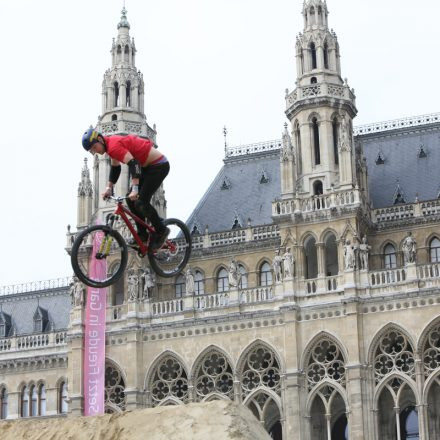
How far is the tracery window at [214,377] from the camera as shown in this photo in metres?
51.5

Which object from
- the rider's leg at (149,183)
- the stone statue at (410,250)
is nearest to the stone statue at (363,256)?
the stone statue at (410,250)

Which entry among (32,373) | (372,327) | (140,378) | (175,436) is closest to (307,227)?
(372,327)

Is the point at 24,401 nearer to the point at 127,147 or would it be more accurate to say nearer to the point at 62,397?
the point at 62,397

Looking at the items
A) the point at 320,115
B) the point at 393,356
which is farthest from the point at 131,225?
the point at 320,115

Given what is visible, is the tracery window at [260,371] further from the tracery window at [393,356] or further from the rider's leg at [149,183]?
the rider's leg at [149,183]

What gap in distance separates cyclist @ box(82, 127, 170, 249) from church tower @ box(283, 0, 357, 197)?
3360 centimetres

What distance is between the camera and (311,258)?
53625mm

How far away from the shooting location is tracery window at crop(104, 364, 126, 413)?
53.2 meters

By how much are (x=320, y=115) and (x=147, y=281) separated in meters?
11.9

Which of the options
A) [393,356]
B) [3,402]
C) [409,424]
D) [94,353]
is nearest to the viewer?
[393,356]

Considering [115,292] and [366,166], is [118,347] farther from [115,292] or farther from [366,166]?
[366,166]

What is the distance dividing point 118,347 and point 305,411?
402 inches

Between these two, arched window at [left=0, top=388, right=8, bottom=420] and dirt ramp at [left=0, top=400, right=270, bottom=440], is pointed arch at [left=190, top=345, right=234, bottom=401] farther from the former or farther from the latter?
dirt ramp at [left=0, top=400, right=270, bottom=440]

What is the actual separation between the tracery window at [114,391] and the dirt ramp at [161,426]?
30.2m
